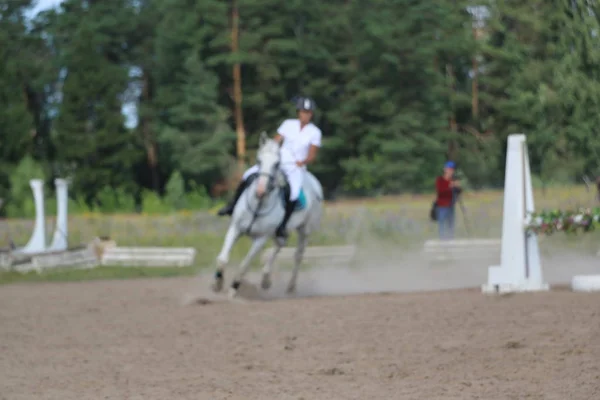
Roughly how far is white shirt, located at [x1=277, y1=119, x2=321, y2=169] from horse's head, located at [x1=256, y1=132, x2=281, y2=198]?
458 mm

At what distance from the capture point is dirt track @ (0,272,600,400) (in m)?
7.16

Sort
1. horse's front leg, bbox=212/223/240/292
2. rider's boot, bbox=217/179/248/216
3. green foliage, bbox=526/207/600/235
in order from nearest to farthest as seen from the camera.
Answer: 1. green foliage, bbox=526/207/600/235
2. horse's front leg, bbox=212/223/240/292
3. rider's boot, bbox=217/179/248/216

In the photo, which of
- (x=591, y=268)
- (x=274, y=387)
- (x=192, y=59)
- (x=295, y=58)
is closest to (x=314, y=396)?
(x=274, y=387)

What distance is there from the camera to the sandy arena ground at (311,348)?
23.5 feet

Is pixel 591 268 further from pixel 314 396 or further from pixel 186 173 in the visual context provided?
pixel 186 173

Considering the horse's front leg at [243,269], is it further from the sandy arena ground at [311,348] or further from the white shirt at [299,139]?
the white shirt at [299,139]

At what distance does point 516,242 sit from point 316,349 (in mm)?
4122

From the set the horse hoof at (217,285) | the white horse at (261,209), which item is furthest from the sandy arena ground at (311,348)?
the white horse at (261,209)

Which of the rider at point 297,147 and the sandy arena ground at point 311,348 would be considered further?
the rider at point 297,147

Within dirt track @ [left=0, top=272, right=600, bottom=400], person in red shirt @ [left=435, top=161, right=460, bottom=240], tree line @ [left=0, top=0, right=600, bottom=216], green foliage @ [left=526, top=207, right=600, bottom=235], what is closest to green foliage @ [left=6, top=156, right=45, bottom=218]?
tree line @ [left=0, top=0, right=600, bottom=216]

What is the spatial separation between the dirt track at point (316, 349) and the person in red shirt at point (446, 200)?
26.5 ft

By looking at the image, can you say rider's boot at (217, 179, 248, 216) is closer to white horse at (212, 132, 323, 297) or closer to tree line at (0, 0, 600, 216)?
white horse at (212, 132, 323, 297)

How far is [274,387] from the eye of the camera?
7273mm

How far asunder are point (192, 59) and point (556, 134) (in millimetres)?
39962
